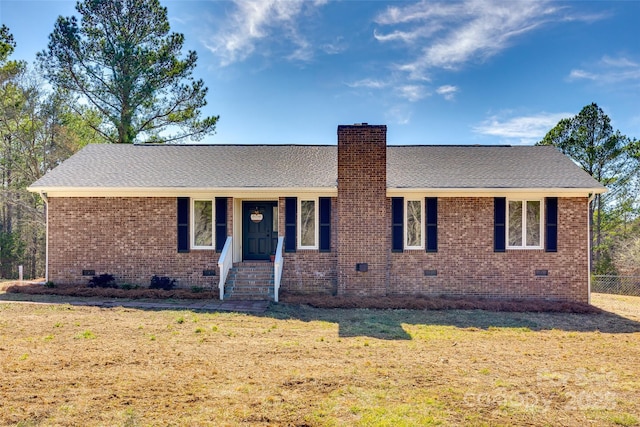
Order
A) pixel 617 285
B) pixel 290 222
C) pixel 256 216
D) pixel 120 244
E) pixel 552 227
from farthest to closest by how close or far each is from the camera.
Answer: pixel 617 285 → pixel 256 216 → pixel 290 222 → pixel 120 244 → pixel 552 227

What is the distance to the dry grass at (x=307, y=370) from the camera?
4121 mm

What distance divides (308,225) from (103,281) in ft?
20.4

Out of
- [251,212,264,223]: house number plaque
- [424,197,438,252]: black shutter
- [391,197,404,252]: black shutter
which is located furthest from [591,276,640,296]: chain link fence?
[251,212,264,223]: house number plaque

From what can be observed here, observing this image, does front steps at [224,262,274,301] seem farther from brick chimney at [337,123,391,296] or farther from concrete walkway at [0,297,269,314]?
brick chimney at [337,123,391,296]

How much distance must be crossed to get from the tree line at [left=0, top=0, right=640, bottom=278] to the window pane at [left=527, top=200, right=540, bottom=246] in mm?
12929

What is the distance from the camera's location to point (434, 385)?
4.95 metres

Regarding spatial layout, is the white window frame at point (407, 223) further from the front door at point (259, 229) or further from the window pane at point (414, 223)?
the front door at point (259, 229)

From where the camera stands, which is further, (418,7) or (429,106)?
(429,106)

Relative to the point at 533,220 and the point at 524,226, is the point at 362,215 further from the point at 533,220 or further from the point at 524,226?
the point at 533,220

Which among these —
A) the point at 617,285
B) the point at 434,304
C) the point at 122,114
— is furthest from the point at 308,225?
the point at 122,114

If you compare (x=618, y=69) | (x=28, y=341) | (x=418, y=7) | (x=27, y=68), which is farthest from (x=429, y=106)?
(x=27, y=68)

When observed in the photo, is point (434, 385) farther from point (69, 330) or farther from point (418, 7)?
point (418, 7)

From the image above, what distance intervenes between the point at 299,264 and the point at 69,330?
19.9 ft

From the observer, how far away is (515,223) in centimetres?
1174
